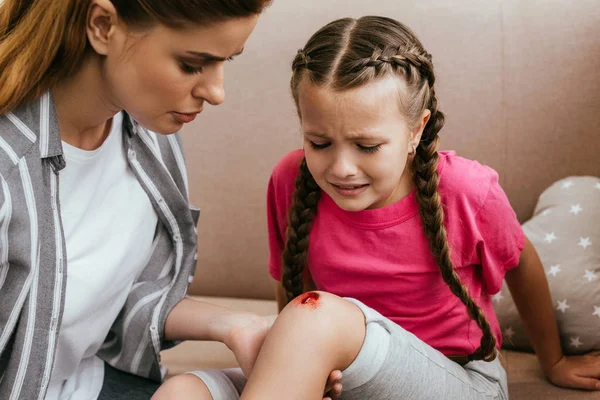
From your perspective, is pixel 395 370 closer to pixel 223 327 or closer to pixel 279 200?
pixel 223 327

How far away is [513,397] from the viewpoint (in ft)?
4.37

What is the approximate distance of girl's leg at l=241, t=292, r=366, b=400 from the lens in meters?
0.99

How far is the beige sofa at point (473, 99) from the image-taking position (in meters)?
1.47

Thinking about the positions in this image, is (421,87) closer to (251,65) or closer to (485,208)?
(485,208)

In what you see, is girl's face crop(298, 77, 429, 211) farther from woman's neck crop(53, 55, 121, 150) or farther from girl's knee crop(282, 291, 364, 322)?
woman's neck crop(53, 55, 121, 150)

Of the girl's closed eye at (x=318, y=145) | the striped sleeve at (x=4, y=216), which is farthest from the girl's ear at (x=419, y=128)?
the striped sleeve at (x=4, y=216)

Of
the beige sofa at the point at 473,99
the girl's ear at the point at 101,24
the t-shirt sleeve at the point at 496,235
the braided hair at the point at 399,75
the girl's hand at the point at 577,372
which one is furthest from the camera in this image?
the beige sofa at the point at 473,99

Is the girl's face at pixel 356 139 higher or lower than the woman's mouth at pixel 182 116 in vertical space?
lower

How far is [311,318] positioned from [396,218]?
27 cm

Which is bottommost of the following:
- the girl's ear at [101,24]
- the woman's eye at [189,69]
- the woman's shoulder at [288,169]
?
the woman's shoulder at [288,169]

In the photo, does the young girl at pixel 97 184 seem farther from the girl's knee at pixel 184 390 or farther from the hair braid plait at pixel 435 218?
the hair braid plait at pixel 435 218

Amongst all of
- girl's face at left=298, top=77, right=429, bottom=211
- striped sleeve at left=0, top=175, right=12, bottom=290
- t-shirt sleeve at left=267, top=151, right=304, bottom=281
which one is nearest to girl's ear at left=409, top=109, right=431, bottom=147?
girl's face at left=298, top=77, right=429, bottom=211

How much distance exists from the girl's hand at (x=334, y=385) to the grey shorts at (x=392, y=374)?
0.05 feet

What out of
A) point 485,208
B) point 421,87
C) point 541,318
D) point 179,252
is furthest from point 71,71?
point 541,318
